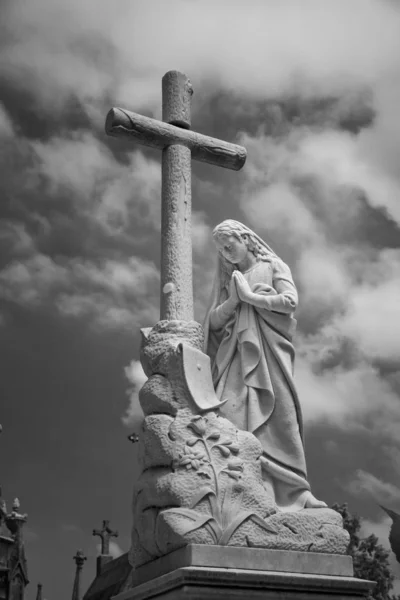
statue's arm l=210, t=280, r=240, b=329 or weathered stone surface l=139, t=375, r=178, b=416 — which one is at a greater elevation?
statue's arm l=210, t=280, r=240, b=329

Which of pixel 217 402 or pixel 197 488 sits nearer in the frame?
pixel 197 488

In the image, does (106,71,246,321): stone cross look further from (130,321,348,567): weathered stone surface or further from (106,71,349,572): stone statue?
(130,321,348,567): weathered stone surface

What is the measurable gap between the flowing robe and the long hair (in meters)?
0.15

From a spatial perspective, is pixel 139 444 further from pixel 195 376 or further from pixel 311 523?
pixel 311 523

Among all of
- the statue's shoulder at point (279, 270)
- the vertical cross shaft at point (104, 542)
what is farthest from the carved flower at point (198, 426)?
the vertical cross shaft at point (104, 542)

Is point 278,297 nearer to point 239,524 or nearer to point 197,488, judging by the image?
point 197,488

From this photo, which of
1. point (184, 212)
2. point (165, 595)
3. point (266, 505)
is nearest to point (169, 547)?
point (165, 595)

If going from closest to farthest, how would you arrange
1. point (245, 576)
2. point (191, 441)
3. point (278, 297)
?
point (245, 576) → point (191, 441) → point (278, 297)

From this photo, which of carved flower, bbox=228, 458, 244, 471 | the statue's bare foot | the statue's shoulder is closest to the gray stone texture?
the statue's bare foot

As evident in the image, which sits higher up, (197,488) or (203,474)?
(203,474)

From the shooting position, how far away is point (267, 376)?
24.1ft

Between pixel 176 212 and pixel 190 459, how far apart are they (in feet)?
7.76

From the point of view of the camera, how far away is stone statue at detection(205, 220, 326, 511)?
7.18m

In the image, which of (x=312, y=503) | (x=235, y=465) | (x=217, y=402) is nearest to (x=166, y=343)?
(x=217, y=402)
